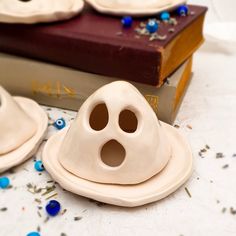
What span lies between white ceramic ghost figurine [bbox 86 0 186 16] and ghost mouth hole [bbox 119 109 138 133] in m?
0.25

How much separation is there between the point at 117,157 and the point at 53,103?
28cm

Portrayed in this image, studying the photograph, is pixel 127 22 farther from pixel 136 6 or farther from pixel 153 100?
pixel 153 100

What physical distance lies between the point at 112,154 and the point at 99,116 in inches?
3.0

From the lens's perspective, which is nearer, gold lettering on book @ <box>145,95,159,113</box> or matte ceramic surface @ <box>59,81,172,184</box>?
matte ceramic surface @ <box>59,81,172,184</box>

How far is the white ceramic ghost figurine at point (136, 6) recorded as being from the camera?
0.91m

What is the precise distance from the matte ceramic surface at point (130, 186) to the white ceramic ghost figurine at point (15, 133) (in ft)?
0.15

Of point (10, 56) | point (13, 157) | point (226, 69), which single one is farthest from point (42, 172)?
point (226, 69)

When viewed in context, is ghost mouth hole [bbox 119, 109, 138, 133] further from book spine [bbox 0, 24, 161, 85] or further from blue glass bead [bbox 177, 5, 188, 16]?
blue glass bead [bbox 177, 5, 188, 16]

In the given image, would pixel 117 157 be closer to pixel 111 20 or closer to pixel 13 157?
pixel 13 157

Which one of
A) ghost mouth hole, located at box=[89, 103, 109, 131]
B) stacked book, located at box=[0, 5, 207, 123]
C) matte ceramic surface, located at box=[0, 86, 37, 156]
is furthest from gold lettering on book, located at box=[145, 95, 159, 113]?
matte ceramic surface, located at box=[0, 86, 37, 156]

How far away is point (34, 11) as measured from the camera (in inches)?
35.1

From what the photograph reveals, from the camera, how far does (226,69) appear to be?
1.14 meters

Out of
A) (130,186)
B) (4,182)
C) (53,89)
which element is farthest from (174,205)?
(53,89)

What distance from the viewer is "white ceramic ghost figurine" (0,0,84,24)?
2.88 ft
